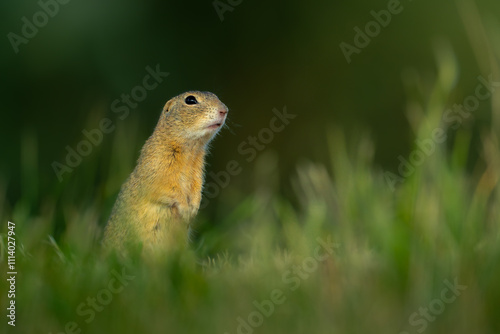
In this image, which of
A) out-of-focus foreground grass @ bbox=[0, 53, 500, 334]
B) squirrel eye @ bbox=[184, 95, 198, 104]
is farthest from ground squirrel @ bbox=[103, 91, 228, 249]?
out-of-focus foreground grass @ bbox=[0, 53, 500, 334]

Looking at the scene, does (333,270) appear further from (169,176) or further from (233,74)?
(233,74)

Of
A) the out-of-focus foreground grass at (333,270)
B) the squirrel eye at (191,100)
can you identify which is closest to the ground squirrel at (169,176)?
the squirrel eye at (191,100)

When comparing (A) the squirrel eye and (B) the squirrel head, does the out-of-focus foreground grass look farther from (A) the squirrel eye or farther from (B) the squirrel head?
(A) the squirrel eye

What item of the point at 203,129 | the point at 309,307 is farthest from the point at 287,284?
the point at 203,129

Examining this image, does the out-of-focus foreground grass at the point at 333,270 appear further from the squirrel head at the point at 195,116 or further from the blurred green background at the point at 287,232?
the squirrel head at the point at 195,116

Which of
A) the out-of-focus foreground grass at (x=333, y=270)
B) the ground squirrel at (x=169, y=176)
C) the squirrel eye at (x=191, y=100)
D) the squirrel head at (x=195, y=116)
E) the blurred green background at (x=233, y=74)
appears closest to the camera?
the out-of-focus foreground grass at (x=333, y=270)

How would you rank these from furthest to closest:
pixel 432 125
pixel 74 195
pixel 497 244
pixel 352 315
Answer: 1. pixel 74 195
2. pixel 432 125
3. pixel 497 244
4. pixel 352 315

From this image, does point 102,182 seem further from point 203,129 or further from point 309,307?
point 309,307

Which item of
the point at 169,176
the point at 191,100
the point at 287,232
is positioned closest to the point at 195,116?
the point at 191,100

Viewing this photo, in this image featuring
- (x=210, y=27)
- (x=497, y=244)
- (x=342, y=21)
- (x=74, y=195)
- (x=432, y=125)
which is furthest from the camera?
(x=342, y=21)
